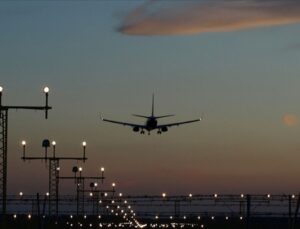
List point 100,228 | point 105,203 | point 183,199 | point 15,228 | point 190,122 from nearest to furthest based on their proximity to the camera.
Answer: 1. point 15,228
2. point 100,228
3. point 190,122
4. point 183,199
5. point 105,203

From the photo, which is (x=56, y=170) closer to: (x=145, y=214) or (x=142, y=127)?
(x=142, y=127)

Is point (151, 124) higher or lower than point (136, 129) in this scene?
higher

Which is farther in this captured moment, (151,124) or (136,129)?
(151,124)

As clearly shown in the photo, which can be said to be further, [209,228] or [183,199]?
[183,199]

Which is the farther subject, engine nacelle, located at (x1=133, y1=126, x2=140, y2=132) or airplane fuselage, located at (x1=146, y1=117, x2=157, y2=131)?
airplane fuselage, located at (x1=146, y1=117, x2=157, y2=131)

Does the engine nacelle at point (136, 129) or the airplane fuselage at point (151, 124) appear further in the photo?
the airplane fuselage at point (151, 124)

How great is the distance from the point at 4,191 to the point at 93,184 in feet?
339

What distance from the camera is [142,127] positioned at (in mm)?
132875

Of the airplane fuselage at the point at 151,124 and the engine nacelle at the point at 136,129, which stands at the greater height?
the airplane fuselage at the point at 151,124

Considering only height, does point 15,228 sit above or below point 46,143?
below

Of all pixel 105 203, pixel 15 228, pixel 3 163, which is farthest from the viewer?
pixel 105 203

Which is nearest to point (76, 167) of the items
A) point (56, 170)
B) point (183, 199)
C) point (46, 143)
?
point (56, 170)

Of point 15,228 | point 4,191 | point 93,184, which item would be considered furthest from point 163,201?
point 4,191

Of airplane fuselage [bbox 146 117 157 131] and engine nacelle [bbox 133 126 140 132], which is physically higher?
airplane fuselage [bbox 146 117 157 131]
